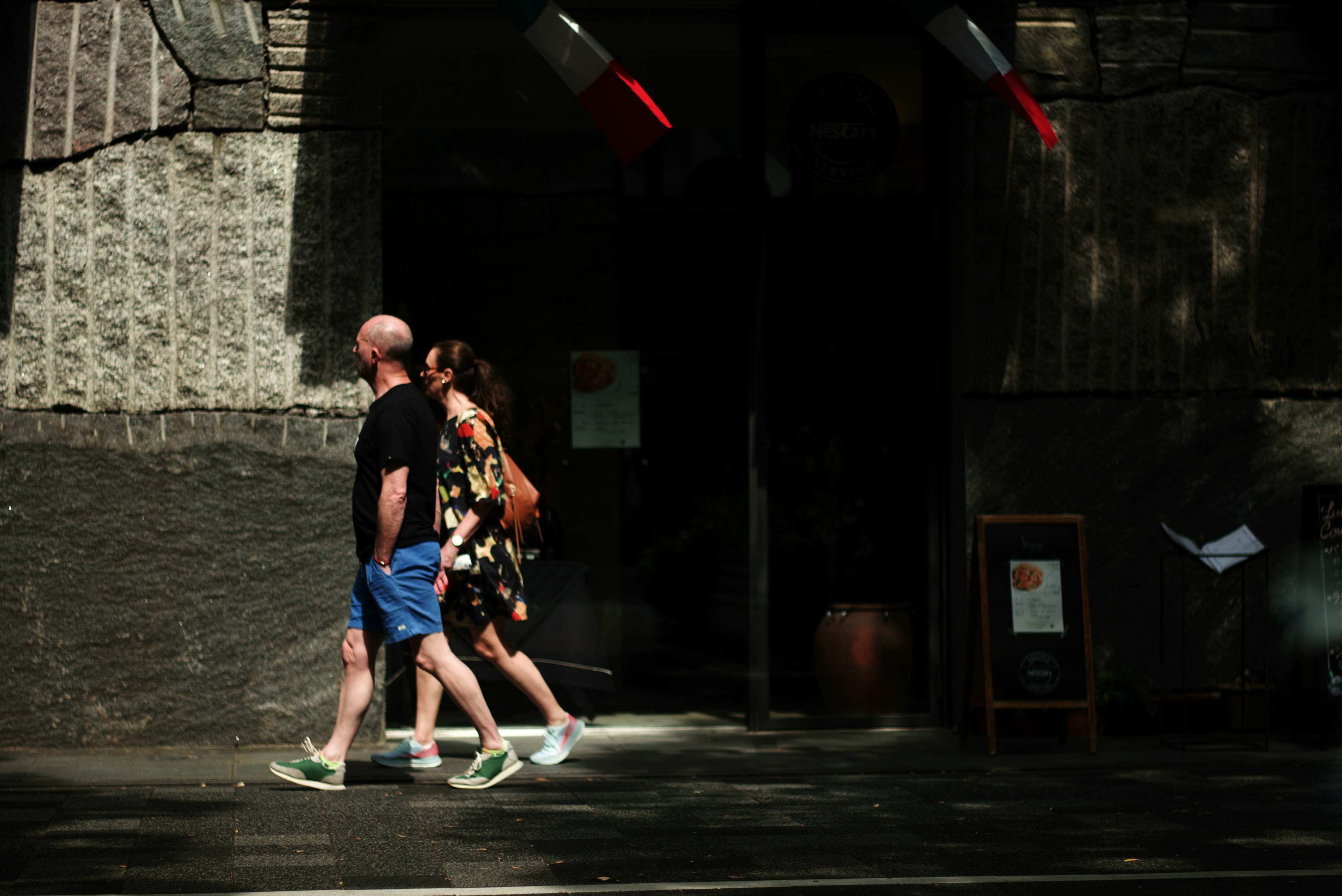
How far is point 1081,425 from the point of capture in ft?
27.2

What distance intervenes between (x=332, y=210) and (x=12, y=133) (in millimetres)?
1527

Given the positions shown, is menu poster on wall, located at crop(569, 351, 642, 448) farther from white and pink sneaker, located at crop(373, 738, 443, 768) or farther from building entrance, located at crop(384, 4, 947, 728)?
white and pink sneaker, located at crop(373, 738, 443, 768)

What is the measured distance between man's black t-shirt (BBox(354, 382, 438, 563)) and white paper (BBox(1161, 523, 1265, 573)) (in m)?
3.60

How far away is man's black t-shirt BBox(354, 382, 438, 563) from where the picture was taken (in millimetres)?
6312

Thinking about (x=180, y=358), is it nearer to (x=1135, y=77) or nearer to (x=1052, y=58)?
(x=1052, y=58)

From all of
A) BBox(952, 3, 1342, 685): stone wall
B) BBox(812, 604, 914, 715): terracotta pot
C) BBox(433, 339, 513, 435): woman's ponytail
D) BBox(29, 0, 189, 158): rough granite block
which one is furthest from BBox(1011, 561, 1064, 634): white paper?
BBox(29, 0, 189, 158): rough granite block

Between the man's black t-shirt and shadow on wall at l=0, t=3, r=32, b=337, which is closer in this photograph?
the man's black t-shirt

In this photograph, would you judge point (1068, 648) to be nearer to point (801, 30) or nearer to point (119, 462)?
point (801, 30)

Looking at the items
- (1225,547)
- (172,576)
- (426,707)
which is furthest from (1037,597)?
(172,576)

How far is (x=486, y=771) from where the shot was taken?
6.55 meters

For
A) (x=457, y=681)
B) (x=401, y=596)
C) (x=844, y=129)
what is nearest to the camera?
(x=401, y=596)

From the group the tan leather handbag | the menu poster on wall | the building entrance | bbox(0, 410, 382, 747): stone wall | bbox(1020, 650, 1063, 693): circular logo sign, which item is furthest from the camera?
Answer: the menu poster on wall

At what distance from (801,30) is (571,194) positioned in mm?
1478

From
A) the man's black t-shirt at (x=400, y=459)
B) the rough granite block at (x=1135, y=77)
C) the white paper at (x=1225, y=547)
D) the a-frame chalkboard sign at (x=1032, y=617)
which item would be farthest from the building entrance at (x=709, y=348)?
the man's black t-shirt at (x=400, y=459)
